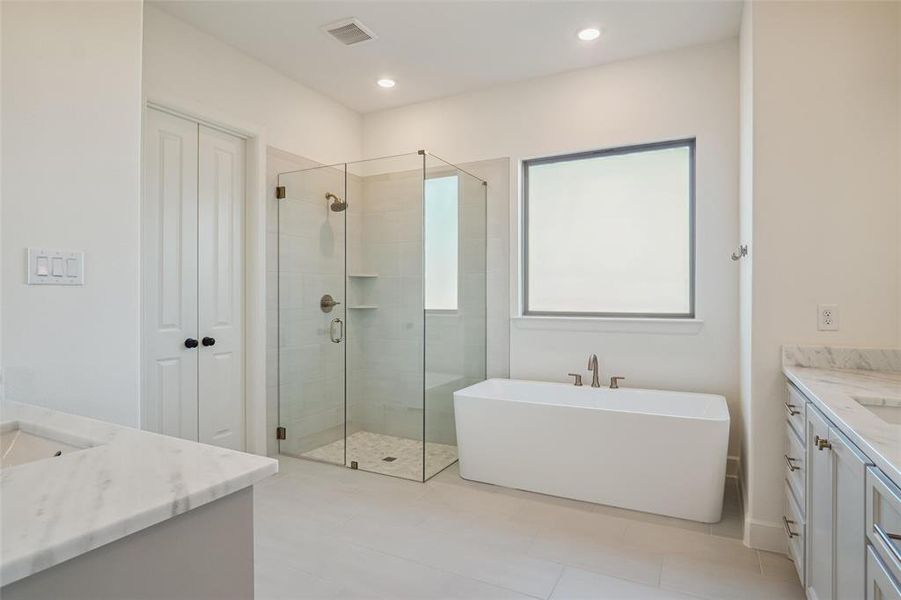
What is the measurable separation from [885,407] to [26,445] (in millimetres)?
2496

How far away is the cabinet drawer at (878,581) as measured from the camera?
3.28 feet

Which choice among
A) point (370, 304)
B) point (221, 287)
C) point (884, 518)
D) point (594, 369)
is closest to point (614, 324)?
point (594, 369)

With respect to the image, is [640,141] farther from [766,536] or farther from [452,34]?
[766,536]

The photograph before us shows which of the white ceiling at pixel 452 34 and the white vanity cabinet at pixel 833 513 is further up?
the white ceiling at pixel 452 34

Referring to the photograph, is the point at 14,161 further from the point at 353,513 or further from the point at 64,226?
the point at 353,513

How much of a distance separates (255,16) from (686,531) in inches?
145

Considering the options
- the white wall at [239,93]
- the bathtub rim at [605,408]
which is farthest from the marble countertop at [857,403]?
the white wall at [239,93]

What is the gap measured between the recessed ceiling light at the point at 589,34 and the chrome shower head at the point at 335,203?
1.99 meters

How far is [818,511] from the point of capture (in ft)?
5.31

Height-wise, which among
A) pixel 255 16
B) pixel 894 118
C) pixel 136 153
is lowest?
pixel 136 153

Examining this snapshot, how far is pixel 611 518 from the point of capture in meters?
2.63

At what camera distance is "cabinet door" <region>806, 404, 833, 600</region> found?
151 centimetres

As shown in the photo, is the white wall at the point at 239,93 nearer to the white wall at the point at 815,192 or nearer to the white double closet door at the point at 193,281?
the white double closet door at the point at 193,281

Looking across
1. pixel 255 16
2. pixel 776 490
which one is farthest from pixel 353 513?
pixel 255 16
